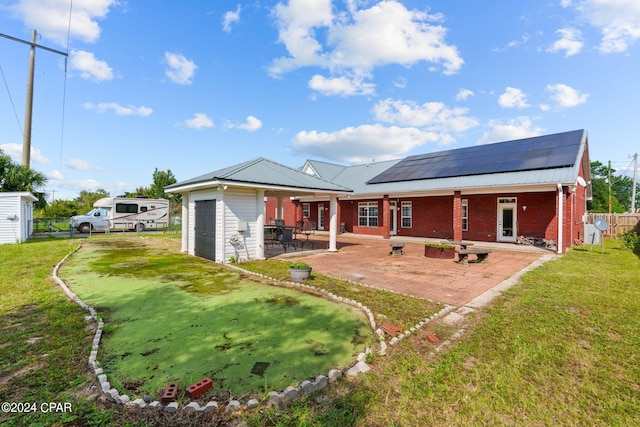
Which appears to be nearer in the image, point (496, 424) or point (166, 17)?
point (496, 424)

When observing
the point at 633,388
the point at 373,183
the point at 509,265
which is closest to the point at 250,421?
the point at 633,388

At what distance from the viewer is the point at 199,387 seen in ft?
8.95

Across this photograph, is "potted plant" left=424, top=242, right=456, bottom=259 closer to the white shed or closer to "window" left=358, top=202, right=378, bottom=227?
the white shed

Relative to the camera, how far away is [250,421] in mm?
2383

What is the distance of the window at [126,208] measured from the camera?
A: 79.4ft

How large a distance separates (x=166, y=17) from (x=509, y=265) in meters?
15.1

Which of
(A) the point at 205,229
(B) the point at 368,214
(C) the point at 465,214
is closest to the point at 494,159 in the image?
(C) the point at 465,214

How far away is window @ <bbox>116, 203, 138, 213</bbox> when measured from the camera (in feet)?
79.4

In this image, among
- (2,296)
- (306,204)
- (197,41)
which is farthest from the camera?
(306,204)

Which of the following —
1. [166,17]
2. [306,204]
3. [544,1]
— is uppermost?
[166,17]

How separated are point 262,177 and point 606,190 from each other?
51.5 m

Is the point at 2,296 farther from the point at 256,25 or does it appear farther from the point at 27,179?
the point at 27,179

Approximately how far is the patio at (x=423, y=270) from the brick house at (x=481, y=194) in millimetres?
2160

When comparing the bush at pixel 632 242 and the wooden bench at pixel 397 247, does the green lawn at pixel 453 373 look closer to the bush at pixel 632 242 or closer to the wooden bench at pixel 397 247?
the wooden bench at pixel 397 247
